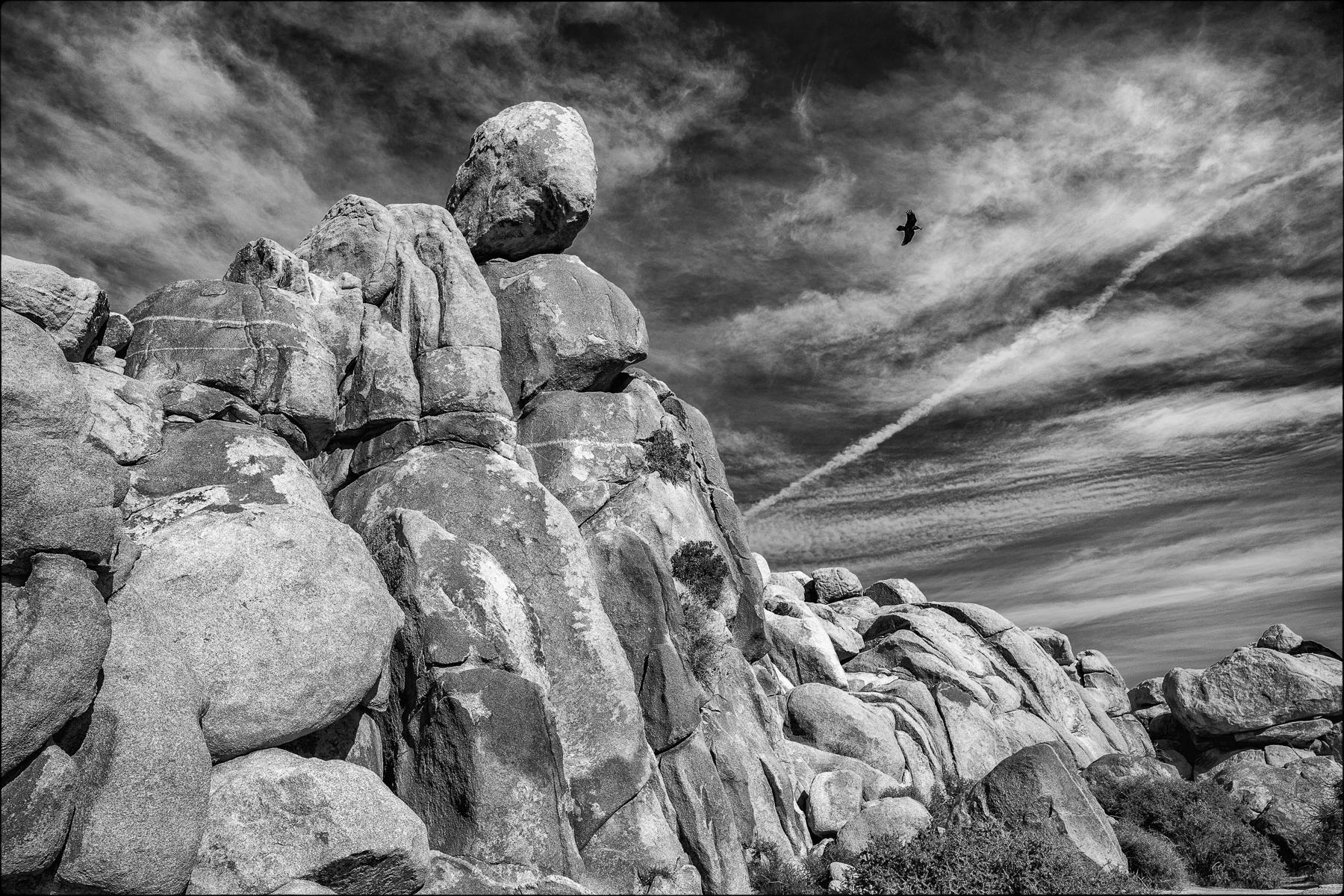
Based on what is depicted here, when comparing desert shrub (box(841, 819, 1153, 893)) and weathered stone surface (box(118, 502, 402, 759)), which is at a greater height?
weathered stone surface (box(118, 502, 402, 759))

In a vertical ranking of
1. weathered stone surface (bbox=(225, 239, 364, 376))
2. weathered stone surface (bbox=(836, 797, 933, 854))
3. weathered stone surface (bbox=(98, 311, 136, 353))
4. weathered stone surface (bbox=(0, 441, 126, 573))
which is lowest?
weathered stone surface (bbox=(836, 797, 933, 854))

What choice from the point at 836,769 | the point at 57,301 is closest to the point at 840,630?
the point at 836,769

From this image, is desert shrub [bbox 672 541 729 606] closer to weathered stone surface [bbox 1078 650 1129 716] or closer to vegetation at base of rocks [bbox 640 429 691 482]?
vegetation at base of rocks [bbox 640 429 691 482]

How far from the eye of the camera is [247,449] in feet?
75.0

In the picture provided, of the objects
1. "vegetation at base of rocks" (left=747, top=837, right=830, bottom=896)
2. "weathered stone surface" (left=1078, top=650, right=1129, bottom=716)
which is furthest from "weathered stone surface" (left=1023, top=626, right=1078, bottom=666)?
"vegetation at base of rocks" (left=747, top=837, right=830, bottom=896)

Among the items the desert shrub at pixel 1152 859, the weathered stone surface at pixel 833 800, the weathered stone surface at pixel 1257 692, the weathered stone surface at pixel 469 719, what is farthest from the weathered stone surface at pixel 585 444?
the weathered stone surface at pixel 1257 692

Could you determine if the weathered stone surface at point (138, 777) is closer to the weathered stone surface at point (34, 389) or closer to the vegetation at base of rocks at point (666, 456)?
the weathered stone surface at point (34, 389)

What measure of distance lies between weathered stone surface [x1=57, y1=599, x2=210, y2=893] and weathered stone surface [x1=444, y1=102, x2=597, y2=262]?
89.2ft

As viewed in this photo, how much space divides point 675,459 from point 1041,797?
1793cm

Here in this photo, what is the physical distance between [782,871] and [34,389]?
928 inches

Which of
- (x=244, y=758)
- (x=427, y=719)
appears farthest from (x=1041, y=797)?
(x=244, y=758)

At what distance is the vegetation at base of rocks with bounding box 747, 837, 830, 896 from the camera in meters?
25.6

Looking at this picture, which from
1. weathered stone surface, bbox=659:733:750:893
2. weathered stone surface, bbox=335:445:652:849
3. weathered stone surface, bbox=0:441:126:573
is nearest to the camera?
weathered stone surface, bbox=0:441:126:573

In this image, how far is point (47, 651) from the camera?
40.7ft
